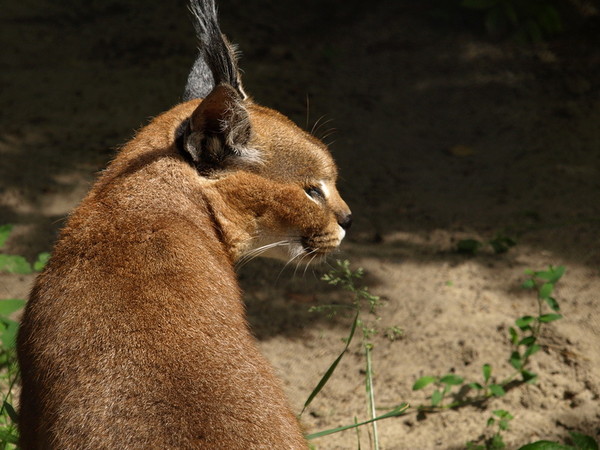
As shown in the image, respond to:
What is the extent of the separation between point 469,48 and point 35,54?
496 cm

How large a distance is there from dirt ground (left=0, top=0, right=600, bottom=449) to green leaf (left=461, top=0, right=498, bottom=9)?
51 centimetres

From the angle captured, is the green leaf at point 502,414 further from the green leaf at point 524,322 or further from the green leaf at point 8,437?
the green leaf at point 8,437

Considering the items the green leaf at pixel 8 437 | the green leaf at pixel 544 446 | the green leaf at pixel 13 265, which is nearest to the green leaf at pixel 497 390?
the green leaf at pixel 544 446

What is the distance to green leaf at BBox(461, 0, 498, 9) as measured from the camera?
27.8ft

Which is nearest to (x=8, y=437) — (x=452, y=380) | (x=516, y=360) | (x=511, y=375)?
(x=452, y=380)

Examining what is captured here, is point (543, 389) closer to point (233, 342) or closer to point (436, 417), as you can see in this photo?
point (436, 417)

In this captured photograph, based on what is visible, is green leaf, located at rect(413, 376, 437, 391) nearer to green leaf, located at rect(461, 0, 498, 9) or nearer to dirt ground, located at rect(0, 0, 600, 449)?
dirt ground, located at rect(0, 0, 600, 449)

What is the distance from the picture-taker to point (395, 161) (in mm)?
7250

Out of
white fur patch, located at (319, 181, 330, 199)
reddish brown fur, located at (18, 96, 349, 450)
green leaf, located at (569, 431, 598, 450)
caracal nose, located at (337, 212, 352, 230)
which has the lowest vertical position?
green leaf, located at (569, 431, 598, 450)

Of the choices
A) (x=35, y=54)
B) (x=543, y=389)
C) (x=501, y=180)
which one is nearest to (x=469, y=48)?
(x=501, y=180)

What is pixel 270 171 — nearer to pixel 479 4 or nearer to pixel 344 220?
pixel 344 220

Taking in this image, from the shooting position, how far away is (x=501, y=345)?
4707mm

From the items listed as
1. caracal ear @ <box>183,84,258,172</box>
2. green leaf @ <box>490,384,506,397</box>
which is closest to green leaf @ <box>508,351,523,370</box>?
green leaf @ <box>490,384,506,397</box>

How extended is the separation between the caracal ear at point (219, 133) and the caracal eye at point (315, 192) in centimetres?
33
